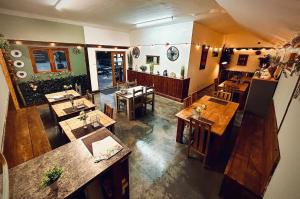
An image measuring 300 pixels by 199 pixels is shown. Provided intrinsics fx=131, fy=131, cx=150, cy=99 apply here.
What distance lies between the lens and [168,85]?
596 cm

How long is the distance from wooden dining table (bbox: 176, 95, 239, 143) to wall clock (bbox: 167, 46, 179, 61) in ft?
9.59

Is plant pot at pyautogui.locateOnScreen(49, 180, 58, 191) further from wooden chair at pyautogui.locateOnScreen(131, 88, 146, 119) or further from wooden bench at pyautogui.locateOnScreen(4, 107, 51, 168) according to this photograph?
wooden chair at pyautogui.locateOnScreen(131, 88, 146, 119)

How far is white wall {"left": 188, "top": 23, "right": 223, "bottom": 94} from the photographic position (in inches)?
217

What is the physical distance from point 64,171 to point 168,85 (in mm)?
5136

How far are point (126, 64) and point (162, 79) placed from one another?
3.08m

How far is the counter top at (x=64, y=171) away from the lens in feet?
3.63

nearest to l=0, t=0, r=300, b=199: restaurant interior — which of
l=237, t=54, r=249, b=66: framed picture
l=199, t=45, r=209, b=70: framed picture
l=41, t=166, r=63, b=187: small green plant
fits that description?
l=41, t=166, r=63, b=187: small green plant

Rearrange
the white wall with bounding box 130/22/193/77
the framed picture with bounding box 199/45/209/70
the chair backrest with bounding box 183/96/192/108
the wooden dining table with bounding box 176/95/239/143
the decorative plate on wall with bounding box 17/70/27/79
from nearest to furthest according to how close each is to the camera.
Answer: the wooden dining table with bounding box 176/95/239/143 < the chair backrest with bounding box 183/96/192/108 < the decorative plate on wall with bounding box 17/70/27/79 < the white wall with bounding box 130/22/193/77 < the framed picture with bounding box 199/45/209/70

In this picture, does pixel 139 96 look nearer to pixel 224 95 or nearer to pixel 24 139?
pixel 224 95

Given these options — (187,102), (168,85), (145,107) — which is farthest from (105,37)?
(187,102)

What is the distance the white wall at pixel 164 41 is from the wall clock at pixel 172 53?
12 cm

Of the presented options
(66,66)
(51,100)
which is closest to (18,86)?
(66,66)

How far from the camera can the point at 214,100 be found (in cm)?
363

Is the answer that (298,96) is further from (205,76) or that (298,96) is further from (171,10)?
(205,76)
